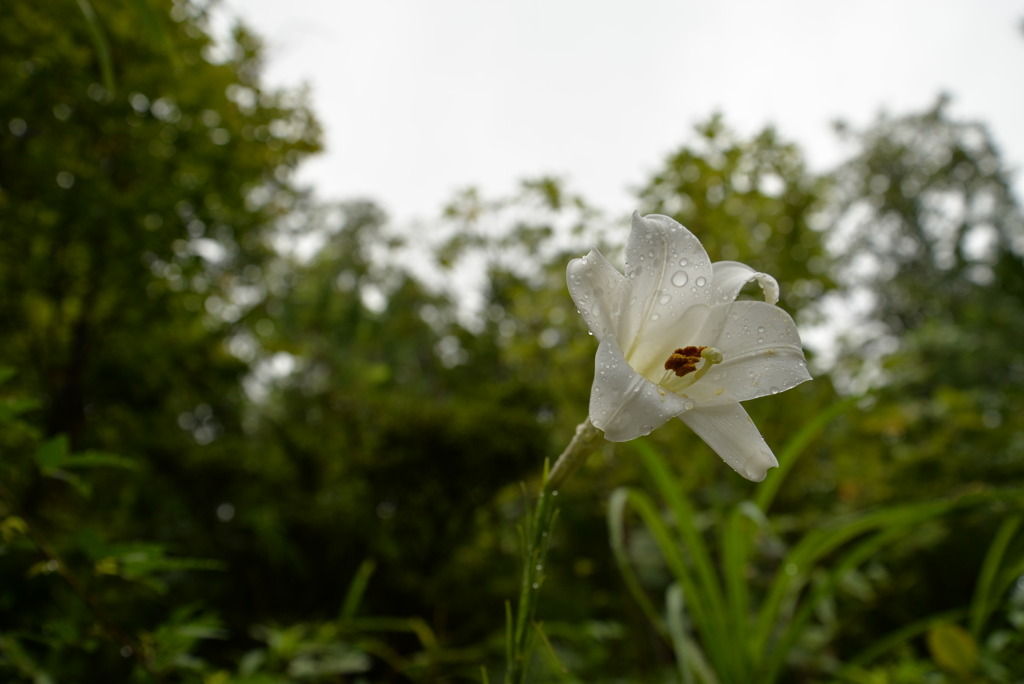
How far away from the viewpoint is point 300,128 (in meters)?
2.76

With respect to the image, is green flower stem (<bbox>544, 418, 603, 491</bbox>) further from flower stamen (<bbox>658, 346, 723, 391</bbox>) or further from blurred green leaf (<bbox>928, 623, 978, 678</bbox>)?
blurred green leaf (<bbox>928, 623, 978, 678</bbox>)

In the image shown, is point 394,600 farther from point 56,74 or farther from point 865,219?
point 865,219

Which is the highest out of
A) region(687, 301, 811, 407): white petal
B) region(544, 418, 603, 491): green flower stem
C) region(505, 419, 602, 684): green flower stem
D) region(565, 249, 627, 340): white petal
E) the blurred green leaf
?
region(565, 249, 627, 340): white petal

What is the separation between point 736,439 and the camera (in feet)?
1.60

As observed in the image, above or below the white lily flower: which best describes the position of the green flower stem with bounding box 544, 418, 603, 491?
below

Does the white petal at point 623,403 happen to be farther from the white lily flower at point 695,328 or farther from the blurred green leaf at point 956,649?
the blurred green leaf at point 956,649

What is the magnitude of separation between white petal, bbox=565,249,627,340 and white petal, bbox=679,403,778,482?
109 mm

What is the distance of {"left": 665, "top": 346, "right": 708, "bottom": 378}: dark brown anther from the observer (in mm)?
562

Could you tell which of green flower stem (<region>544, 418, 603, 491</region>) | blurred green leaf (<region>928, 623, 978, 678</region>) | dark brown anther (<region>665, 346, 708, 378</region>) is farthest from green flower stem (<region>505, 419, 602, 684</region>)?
blurred green leaf (<region>928, 623, 978, 678</region>)

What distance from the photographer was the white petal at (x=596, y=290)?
0.50 m

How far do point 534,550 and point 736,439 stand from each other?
0.20 meters

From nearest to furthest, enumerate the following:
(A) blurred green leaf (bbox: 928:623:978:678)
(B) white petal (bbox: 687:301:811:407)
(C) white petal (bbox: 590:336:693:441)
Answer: (C) white petal (bbox: 590:336:693:441), (B) white petal (bbox: 687:301:811:407), (A) blurred green leaf (bbox: 928:623:978:678)

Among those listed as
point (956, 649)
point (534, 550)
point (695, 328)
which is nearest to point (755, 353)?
point (695, 328)

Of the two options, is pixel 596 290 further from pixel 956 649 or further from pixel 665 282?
pixel 956 649
